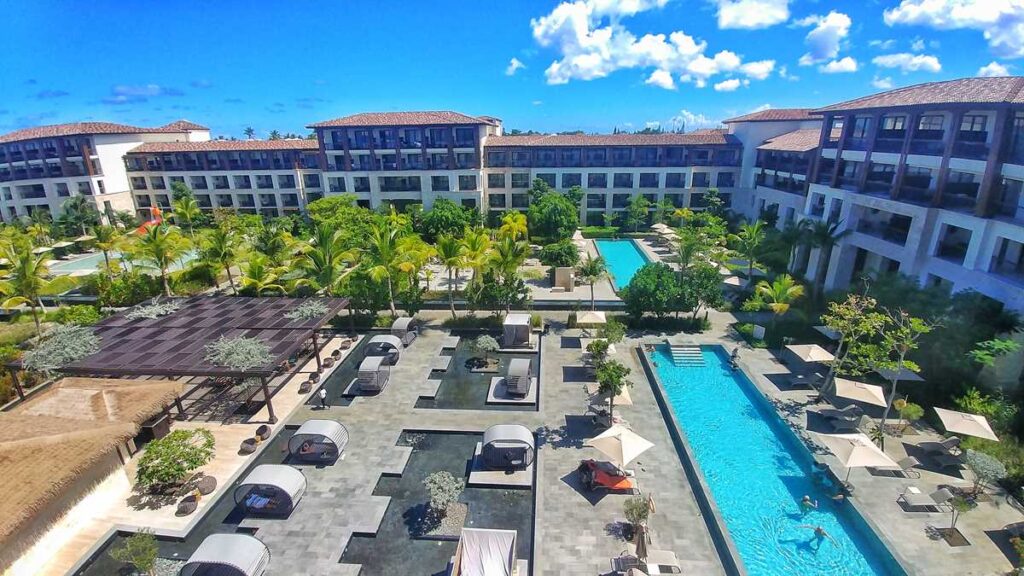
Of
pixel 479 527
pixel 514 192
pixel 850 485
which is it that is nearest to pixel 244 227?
pixel 514 192

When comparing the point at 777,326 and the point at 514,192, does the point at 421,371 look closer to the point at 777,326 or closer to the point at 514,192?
the point at 777,326

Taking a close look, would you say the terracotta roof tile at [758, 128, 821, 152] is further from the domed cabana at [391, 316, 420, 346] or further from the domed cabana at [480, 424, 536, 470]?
the domed cabana at [480, 424, 536, 470]

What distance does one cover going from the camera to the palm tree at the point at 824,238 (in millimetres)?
36656

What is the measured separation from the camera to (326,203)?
57750 millimetres

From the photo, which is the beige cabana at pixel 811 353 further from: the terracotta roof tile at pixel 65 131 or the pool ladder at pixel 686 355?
the terracotta roof tile at pixel 65 131

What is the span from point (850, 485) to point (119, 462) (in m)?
30.0

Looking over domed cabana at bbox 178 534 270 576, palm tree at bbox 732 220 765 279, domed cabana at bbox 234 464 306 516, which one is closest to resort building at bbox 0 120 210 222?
domed cabana at bbox 234 464 306 516

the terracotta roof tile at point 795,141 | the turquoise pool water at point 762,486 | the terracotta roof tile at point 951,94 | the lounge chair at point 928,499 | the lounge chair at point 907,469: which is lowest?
the turquoise pool water at point 762,486

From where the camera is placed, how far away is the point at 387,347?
30484 millimetres

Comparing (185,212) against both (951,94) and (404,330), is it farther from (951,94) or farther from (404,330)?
(951,94)

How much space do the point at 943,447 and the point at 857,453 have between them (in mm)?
6085

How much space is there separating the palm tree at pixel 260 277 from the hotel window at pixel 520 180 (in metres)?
38.8

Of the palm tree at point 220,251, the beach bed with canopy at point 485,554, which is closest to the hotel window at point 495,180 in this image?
the palm tree at point 220,251

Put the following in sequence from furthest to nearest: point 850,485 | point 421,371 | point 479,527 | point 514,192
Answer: point 514,192 < point 421,371 < point 850,485 < point 479,527
